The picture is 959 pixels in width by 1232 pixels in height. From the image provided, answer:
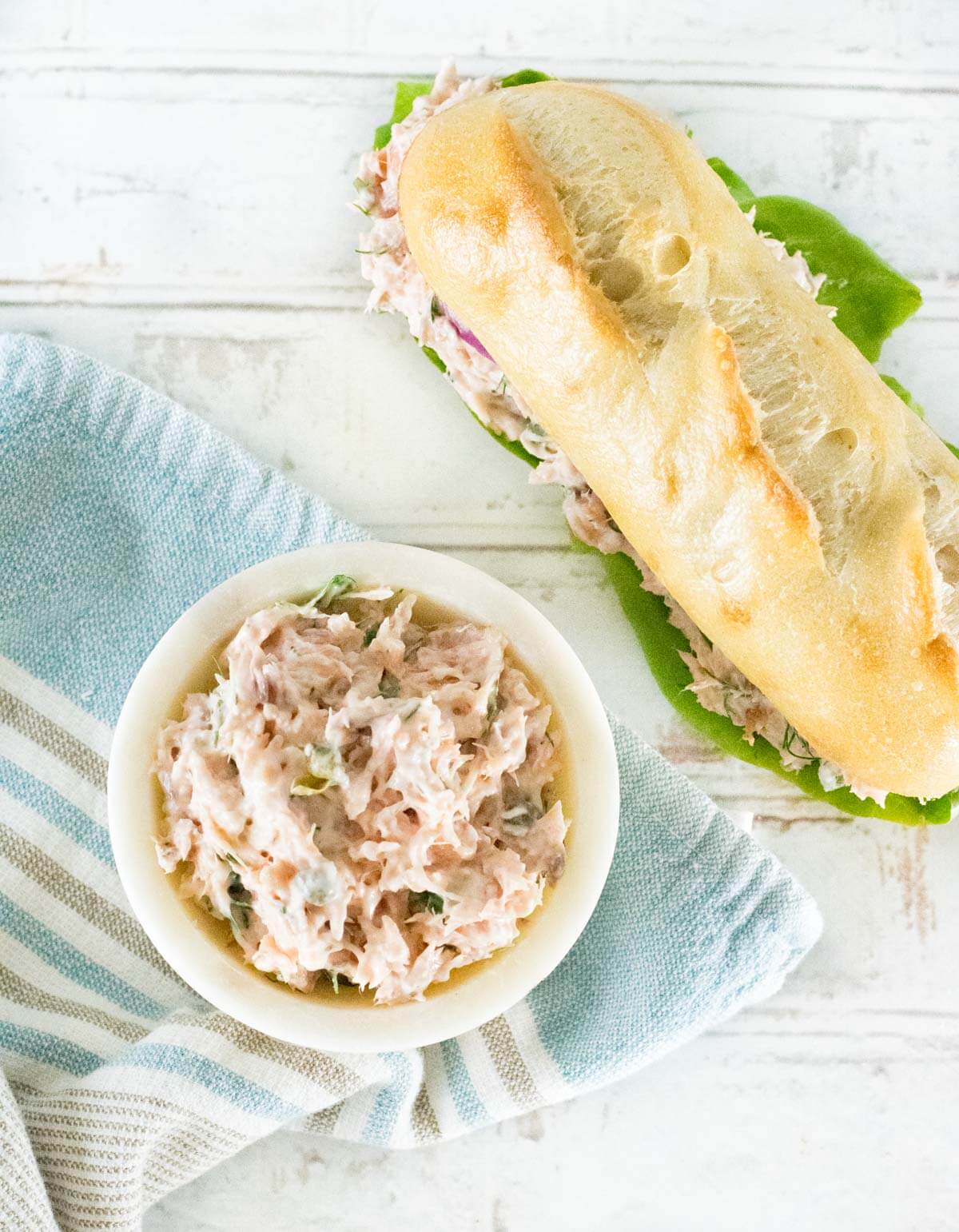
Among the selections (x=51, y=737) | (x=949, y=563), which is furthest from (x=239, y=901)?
(x=949, y=563)

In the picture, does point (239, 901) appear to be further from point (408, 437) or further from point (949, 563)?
point (949, 563)

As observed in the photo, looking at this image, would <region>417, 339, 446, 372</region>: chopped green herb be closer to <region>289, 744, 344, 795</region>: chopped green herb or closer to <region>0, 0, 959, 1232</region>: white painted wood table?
<region>0, 0, 959, 1232</region>: white painted wood table

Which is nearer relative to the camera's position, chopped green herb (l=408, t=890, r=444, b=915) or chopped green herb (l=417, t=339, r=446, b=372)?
chopped green herb (l=408, t=890, r=444, b=915)

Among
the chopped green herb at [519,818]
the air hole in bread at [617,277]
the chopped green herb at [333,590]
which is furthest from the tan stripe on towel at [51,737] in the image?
the air hole in bread at [617,277]

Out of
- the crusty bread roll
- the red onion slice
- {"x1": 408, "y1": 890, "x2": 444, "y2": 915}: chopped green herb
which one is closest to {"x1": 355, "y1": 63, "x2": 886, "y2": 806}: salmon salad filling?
the red onion slice

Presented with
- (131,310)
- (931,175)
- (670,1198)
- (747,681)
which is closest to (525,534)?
(747,681)
